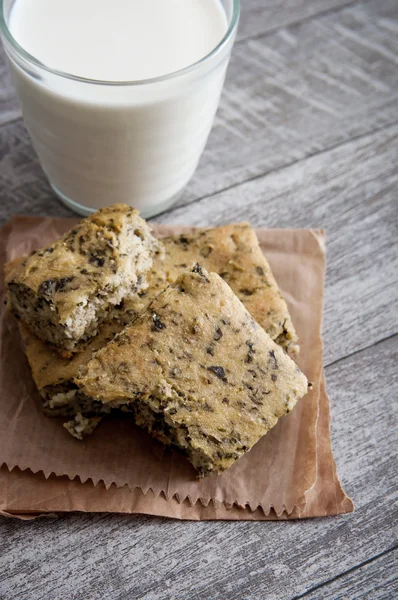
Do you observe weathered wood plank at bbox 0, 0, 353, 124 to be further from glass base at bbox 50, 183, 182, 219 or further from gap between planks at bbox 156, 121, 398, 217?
glass base at bbox 50, 183, 182, 219

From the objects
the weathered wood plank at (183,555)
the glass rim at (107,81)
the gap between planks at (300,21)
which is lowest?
the weathered wood plank at (183,555)

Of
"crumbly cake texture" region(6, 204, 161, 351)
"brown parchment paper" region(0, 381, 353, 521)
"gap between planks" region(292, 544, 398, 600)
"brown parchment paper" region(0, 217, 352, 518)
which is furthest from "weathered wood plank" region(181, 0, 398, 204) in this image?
"gap between planks" region(292, 544, 398, 600)

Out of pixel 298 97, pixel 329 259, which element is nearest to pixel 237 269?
pixel 329 259

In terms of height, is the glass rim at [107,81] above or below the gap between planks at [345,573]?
above

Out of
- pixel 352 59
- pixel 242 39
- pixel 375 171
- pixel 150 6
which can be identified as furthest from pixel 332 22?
pixel 150 6

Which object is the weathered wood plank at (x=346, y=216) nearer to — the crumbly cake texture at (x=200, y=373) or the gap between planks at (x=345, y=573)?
the crumbly cake texture at (x=200, y=373)

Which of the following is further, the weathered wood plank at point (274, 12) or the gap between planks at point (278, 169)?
the weathered wood plank at point (274, 12)

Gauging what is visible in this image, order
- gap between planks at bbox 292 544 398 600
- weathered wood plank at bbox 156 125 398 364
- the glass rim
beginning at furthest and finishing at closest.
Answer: weathered wood plank at bbox 156 125 398 364, gap between planks at bbox 292 544 398 600, the glass rim

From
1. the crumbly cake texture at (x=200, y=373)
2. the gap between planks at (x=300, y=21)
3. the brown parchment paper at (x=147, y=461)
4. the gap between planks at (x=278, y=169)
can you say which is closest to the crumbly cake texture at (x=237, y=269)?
the crumbly cake texture at (x=200, y=373)
